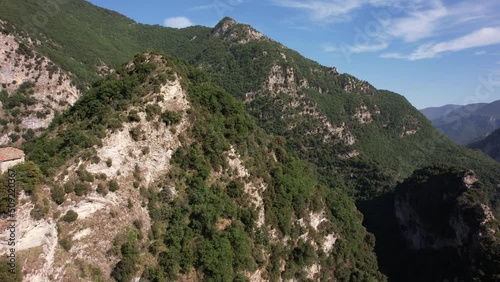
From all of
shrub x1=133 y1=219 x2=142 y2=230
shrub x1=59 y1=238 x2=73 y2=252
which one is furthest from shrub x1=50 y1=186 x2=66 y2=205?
shrub x1=133 y1=219 x2=142 y2=230

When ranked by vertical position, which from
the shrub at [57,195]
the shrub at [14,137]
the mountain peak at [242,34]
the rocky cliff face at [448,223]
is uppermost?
the mountain peak at [242,34]

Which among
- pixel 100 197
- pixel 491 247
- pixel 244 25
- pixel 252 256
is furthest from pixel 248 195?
pixel 244 25

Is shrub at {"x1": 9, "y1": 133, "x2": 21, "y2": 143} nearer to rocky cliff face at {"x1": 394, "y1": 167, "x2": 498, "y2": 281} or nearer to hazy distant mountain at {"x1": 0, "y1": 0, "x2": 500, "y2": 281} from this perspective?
hazy distant mountain at {"x1": 0, "y1": 0, "x2": 500, "y2": 281}

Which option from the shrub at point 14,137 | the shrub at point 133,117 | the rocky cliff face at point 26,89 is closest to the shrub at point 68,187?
the shrub at point 133,117

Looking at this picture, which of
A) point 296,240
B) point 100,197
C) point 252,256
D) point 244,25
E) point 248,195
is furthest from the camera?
point 244,25

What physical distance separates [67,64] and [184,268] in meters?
88.4

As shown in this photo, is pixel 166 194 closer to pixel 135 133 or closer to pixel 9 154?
pixel 135 133

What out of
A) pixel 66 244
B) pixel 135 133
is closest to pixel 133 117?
pixel 135 133

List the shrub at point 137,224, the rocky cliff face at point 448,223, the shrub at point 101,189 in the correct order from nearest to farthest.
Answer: the shrub at point 101,189, the shrub at point 137,224, the rocky cliff face at point 448,223

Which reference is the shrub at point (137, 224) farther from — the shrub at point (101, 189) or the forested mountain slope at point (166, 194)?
the shrub at point (101, 189)

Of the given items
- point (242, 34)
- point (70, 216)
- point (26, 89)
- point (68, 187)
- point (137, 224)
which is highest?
point (242, 34)

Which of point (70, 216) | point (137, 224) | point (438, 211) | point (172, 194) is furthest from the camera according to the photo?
point (438, 211)

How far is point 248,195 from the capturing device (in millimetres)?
49219

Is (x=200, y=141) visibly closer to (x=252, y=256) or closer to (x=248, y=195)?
(x=248, y=195)
